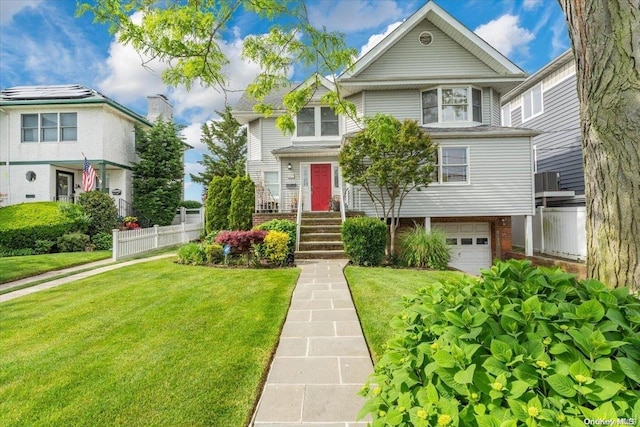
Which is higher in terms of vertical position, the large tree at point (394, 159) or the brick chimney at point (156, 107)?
the brick chimney at point (156, 107)

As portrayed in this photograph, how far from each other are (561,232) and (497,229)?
2068mm

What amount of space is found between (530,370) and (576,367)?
0.15m

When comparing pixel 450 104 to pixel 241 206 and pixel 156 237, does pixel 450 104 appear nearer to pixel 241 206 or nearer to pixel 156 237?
pixel 241 206

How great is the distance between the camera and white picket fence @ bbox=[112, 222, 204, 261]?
36.7ft

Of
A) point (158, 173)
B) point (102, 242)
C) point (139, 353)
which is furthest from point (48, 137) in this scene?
point (139, 353)

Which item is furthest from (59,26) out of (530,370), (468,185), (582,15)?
(468,185)

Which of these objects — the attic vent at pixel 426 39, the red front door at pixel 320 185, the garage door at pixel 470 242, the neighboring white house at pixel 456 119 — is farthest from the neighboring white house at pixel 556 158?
the red front door at pixel 320 185

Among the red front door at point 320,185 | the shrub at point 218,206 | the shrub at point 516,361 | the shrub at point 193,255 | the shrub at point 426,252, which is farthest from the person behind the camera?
the red front door at point 320,185

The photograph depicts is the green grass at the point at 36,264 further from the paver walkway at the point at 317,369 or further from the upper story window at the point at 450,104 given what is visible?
the upper story window at the point at 450,104

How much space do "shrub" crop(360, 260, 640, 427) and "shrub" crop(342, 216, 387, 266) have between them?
730 cm

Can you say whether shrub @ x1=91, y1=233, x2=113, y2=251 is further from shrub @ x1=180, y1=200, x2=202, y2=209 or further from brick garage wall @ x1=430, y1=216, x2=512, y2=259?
brick garage wall @ x1=430, y1=216, x2=512, y2=259

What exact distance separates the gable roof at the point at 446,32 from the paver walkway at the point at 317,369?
1027cm

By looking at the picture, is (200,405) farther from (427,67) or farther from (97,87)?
(97,87)

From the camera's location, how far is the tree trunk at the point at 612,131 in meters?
2.20
